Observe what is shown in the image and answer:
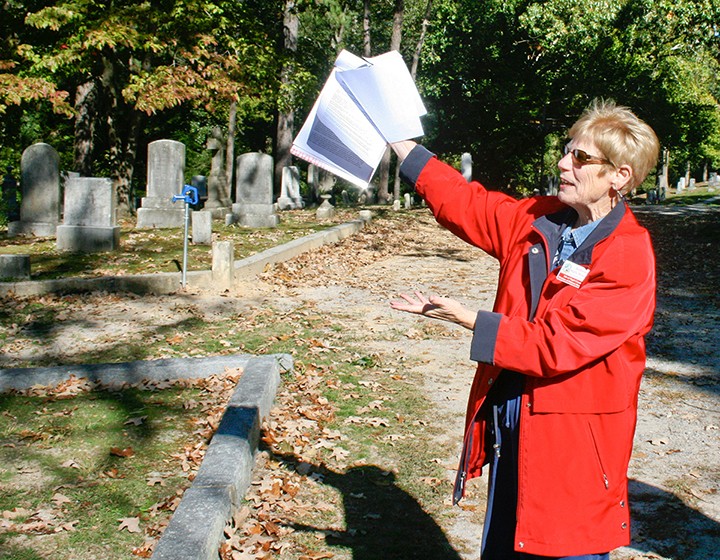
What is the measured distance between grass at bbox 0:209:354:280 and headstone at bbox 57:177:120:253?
275 mm

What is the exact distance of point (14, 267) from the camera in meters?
10.9

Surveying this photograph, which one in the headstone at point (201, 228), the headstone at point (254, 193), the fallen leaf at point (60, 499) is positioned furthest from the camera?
the headstone at point (254, 193)

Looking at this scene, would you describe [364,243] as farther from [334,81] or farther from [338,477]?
[334,81]

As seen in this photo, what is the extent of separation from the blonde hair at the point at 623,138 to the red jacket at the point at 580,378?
166 millimetres

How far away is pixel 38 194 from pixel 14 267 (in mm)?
5254

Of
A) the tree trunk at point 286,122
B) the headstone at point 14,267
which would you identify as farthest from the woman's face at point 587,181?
the tree trunk at point 286,122

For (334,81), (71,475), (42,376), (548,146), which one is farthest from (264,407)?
(548,146)

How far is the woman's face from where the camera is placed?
8.52 ft

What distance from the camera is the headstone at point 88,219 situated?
1359cm

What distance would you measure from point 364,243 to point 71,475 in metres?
12.8

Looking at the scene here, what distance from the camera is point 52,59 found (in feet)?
51.8

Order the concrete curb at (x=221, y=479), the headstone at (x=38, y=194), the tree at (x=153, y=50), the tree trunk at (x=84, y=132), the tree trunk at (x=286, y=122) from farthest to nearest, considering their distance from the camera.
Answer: the tree trunk at (x=286, y=122) < the tree trunk at (x=84, y=132) < the tree at (x=153, y=50) < the headstone at (x=38, y=194) < the concrete curb at (x=221, y=479)

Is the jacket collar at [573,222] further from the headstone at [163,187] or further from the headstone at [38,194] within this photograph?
the headstone at [163,187]

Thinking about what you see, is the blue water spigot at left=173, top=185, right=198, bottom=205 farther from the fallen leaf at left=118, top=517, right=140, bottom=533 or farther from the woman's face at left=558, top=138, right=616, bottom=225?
the woman's face at left=558, top=138, right=616, bottom=225
